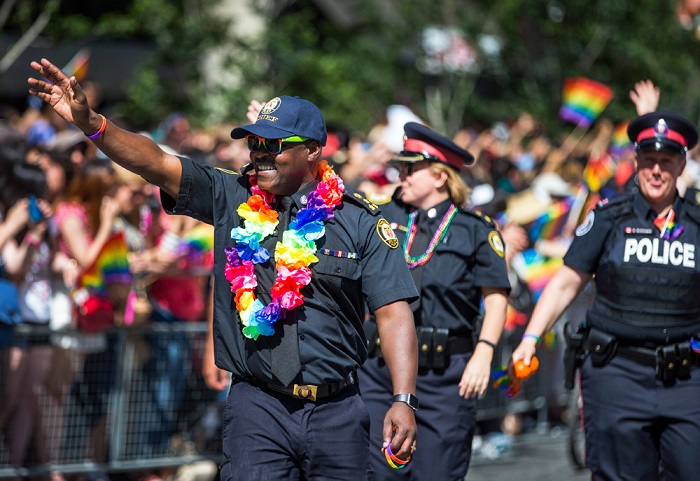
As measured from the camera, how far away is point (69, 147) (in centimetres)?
832

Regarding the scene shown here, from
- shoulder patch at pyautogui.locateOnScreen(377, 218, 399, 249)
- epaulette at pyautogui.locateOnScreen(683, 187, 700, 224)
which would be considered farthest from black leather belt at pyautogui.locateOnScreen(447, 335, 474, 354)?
shoulder patch at pyautogui.locateOnScreen(377, 218, 399, 249)

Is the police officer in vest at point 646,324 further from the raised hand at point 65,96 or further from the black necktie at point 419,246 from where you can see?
the raised hand at point 65,96

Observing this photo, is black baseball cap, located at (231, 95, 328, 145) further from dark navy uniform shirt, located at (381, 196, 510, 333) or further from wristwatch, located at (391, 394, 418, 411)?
dark navy uniform shirt, located at (381, 196, 510, 333)

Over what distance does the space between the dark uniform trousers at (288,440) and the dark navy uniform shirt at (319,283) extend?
0.38ft

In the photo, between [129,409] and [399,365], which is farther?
[129,409]

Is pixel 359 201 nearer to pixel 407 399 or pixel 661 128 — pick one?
pixel 407 399

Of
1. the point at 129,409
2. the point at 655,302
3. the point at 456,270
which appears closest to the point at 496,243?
the point at 456,270

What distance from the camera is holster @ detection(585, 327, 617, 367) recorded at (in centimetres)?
606

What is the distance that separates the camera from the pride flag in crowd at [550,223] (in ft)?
35.8

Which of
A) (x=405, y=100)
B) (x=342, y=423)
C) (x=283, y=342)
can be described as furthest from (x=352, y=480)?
(x=405, y=100)

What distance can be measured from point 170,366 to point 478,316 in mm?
2768

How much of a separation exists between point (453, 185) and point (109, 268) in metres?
2.71

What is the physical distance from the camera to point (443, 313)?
6.30 meters

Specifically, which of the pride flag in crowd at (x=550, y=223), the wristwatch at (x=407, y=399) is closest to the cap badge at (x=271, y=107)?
the wristwatch at (x=407, y=399)
